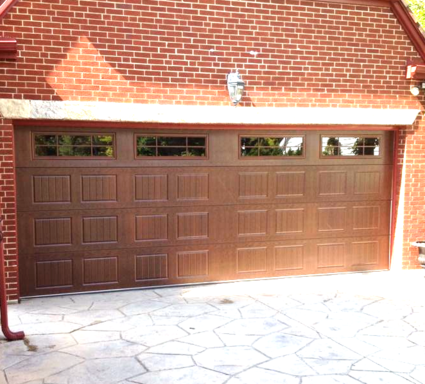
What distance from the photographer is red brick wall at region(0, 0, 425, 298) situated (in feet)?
20.6

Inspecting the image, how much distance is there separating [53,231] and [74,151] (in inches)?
43.2

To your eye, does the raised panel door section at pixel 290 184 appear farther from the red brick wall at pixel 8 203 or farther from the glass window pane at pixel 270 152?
the red brick wall at pixel 8 203

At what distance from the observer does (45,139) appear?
654cm

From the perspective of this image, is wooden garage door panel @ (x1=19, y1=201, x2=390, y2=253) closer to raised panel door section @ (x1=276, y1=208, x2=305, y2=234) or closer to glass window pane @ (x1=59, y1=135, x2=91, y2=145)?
raised panel door section @ (x1=276, y1=208, x2=305, y2=234)

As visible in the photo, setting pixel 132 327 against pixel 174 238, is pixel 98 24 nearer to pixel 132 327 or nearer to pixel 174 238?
pixel 174 238

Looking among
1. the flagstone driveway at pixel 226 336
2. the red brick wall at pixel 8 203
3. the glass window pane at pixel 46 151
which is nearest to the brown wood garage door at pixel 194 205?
the glass window pane at pixel 46 151

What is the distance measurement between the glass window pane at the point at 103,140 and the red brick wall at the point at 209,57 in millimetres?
535

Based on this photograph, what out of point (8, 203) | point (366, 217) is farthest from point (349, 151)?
point (8, 203)

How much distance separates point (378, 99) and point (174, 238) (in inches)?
147

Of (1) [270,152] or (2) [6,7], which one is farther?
(1) [270,152]

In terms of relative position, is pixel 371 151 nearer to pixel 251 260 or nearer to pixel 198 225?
pixel 251 260

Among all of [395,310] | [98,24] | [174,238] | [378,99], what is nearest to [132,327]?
[174,238]

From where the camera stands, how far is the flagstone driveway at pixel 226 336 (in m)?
4.26

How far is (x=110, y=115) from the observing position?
256 inches
